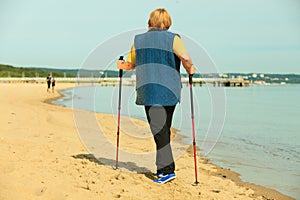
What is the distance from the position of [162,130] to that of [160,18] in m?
1.50

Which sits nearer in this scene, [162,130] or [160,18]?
[160,18]

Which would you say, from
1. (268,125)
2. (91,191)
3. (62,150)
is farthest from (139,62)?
(268,125)

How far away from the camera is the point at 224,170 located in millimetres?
7316

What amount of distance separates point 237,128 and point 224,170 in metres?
8.24

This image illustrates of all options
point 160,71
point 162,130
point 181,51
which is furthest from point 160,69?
point 162,130

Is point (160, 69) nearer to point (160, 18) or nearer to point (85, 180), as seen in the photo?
point (160, 18)

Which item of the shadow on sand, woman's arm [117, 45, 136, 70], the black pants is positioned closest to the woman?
the black pants

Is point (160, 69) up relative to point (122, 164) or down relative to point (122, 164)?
up

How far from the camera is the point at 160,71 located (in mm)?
4883

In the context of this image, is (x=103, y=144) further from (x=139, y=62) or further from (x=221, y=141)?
(x=221, y=141)

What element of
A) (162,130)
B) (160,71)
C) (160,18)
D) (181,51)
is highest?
(160,18)

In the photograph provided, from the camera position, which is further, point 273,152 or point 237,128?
point 237,128

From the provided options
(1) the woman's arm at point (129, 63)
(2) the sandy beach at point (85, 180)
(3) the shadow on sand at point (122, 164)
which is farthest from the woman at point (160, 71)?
(3) the shadow on sand at point (122, 164)

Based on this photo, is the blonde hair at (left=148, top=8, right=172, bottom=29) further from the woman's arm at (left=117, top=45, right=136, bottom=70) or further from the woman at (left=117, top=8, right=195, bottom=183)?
the woman's arm at (left=117, top=45, right=136, bottom=70)
